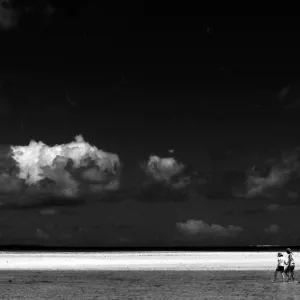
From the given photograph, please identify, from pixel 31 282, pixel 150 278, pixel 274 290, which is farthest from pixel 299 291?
pixel 31 282

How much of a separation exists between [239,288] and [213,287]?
1.73m

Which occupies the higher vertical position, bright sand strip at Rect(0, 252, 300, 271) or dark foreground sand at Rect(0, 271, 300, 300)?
bright sand strip at Rect(0, 252, 300, 271)

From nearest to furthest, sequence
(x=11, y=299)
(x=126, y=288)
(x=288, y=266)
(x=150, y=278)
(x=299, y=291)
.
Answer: (x=11, y=299) < (x=299, y=291) < (x=126, y=288) < (x=288, y=266) < (x=150, y=278)

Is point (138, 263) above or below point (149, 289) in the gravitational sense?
above

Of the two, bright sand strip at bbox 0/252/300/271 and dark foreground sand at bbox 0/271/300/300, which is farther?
bright sand strip at bbox 0/252/300/271

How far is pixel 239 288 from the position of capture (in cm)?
3434

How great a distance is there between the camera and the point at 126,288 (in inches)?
1374

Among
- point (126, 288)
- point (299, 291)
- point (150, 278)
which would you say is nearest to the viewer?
point (299, 291)

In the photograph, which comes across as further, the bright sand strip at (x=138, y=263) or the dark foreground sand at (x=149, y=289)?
the bright sand strip at (x=138, y=263)

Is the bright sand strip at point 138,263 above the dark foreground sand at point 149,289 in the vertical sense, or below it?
above

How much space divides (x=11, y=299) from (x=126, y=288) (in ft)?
27.4

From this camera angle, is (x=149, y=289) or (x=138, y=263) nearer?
(x=149, y=289)

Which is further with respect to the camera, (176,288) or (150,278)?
(150,278)

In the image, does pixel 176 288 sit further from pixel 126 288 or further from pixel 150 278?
pixel 150 278
